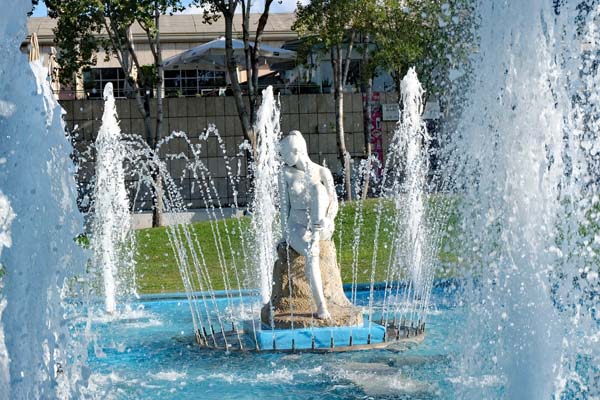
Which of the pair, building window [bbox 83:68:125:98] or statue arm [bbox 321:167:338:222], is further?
building window [bbox 83:68:125:98]

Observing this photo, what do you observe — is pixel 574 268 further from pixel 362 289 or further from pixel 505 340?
pixel 362 289

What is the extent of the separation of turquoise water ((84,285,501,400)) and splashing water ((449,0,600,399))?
0.89 feet

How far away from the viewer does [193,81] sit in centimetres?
2925

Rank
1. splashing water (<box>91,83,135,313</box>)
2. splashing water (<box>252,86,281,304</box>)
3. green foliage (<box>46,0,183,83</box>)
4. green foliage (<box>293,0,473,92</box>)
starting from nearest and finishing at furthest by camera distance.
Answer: splashing water (<box>252,86,281,304</box>) → splashing water (<box>91,83,135,313</box>) → green foliage (<box>46,0,183,83</box>) → green foliage (<box>293,0,473,92</box>)

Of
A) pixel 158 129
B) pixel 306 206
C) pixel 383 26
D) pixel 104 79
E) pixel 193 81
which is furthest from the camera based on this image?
pixel 104 79

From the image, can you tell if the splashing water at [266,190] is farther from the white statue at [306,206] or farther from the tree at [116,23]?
the tree at [116,23]

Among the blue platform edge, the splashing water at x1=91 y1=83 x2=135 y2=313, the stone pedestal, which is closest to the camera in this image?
the blue platform edge

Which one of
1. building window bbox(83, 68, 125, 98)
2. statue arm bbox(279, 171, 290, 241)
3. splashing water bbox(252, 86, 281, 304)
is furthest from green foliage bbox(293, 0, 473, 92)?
statue arm bbox(279, 171, 290, 241)

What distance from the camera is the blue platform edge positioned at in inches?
311

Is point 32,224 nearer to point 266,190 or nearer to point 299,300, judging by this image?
point 299,300

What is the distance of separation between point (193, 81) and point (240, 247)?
14.5 m

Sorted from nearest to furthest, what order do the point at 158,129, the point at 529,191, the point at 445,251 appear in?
the point at 529,191
the point at 445,251
the point at 158,129

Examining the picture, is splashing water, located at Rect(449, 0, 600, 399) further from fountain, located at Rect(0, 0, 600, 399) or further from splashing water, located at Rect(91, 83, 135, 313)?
splashing water, located at Rect(91, 83, 135, 313)

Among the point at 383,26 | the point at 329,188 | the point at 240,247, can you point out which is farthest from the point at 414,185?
the point at 383,26
